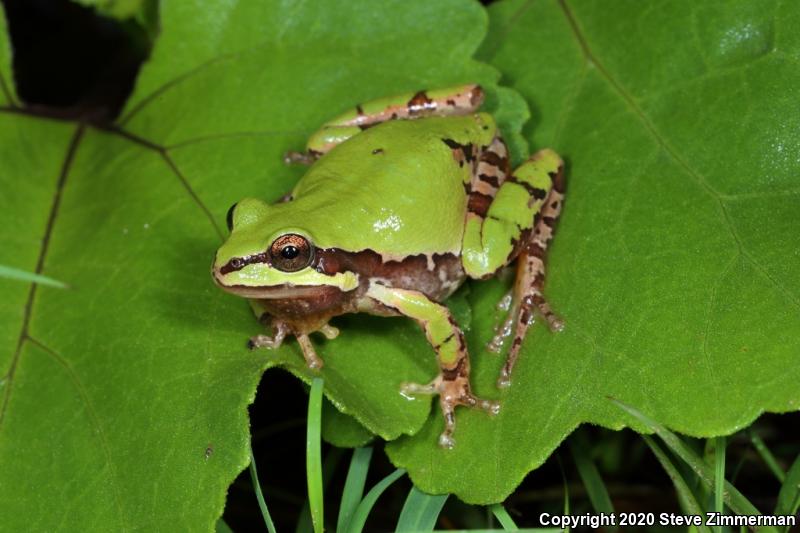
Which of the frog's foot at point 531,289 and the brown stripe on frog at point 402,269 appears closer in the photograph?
the brown stripe on frog at point 402,269

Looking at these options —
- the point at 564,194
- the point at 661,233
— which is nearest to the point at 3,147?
the point at 564,194

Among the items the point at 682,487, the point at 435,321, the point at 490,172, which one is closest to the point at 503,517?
the point at 682,487

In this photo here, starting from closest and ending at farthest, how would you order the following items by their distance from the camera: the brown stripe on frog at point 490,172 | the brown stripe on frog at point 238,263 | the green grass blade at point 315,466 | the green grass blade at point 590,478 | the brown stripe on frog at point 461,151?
the green grass blade at point 315,466
the brown stripe on frog at point 238,263
the green grass blade at point 590,478
the brown stripe on frog at point 461,151
the brown stripe on frog at point 490,172

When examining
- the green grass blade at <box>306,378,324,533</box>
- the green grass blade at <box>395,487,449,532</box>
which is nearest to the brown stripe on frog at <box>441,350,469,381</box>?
the green grass blade at <box>395,487,449,532</box>

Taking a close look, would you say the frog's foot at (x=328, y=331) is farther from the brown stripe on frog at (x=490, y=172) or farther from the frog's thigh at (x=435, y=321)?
the brown stripe on frog at (x=490, y=172)

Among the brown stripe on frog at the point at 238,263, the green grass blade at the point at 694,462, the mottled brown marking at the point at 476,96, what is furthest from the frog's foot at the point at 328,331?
the mottled brown marking at the point at 476,96

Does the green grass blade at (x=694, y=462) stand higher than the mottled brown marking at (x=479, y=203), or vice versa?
the mottled brown marking at (x=479, y=203)
